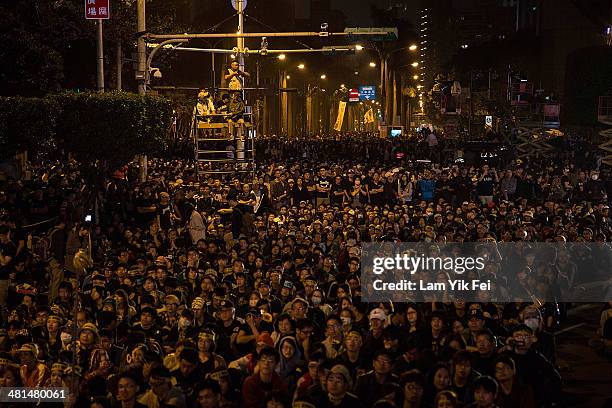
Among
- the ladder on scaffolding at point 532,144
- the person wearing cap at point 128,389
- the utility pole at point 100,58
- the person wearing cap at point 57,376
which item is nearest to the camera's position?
the person wearing cap at point 128,389

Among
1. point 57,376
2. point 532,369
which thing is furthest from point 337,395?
point 57,376

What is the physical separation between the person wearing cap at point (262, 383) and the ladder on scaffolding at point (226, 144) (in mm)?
12284

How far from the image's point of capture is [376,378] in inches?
324

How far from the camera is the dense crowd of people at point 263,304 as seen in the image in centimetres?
813

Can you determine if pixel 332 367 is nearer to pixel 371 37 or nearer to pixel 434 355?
pixel 434 355

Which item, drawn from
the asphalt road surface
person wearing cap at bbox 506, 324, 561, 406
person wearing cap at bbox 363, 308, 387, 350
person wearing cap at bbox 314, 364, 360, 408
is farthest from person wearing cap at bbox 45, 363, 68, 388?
the asphalt road surface

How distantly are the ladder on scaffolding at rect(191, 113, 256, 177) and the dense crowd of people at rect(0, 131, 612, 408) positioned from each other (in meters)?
0.77

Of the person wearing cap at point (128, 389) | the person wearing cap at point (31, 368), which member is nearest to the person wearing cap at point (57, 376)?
the person wearing cap at point (31, 368)

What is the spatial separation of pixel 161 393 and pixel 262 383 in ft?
2.62

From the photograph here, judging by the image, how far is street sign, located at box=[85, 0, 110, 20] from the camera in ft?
72.7

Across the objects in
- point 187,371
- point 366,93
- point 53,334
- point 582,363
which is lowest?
point 582,363

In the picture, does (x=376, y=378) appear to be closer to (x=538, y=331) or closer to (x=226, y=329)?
(x=226, y=329)

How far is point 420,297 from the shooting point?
12867 mm

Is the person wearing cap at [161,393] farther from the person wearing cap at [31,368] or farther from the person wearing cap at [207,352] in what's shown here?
the person wearing cap at [31,368]
